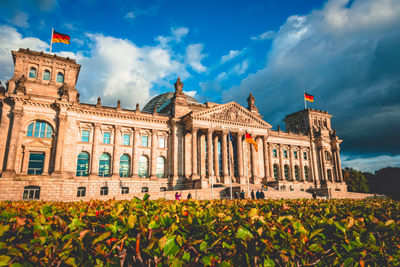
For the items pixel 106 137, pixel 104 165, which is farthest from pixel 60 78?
pixel 104 165

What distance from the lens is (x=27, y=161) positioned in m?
35.8

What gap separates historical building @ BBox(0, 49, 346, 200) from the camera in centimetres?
3569

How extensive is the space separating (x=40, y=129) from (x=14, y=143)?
387 cm

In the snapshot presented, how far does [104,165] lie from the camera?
42219 mm

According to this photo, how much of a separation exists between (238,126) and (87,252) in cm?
4865

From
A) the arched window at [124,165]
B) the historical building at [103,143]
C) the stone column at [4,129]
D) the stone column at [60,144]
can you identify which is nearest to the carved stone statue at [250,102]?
the historical building at [103,143]

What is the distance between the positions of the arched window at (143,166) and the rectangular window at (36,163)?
15245 mm

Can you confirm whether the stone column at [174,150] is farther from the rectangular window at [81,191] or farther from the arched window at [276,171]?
the arched window at [276,171]

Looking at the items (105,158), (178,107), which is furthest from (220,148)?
(105,158)

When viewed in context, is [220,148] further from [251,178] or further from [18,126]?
[18,126]

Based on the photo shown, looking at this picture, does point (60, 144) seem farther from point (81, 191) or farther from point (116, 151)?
point (116, 151)

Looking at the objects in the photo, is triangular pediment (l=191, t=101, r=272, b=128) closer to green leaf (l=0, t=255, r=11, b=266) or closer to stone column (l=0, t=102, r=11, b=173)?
stone column (l=0, t=102, r=11, b=173)

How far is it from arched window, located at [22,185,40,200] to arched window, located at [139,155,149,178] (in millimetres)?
15775

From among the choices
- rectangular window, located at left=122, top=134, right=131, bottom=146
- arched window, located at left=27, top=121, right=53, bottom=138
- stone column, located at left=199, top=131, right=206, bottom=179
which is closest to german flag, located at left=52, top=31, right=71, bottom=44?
arched window, located at left=27, top=121, right=53, bottom=138
